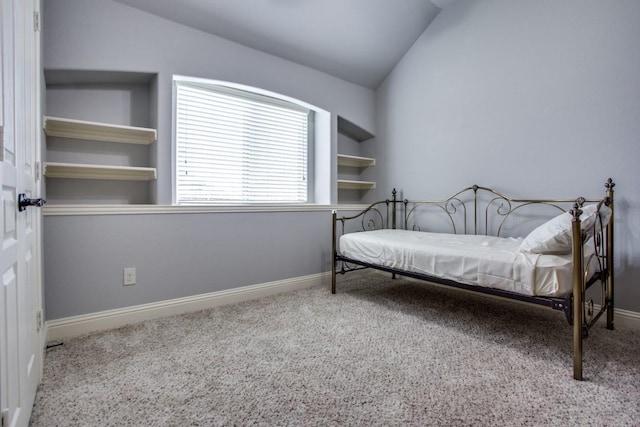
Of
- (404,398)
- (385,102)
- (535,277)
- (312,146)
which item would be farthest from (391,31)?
(404,398)

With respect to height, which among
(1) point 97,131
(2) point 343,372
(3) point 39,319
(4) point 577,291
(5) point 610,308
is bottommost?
(2) point 343,372

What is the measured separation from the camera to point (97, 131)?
2.11 metres

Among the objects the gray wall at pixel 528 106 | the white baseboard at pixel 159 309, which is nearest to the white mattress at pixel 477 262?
the gray wall at pixel 528 106

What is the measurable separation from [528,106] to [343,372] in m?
2.44

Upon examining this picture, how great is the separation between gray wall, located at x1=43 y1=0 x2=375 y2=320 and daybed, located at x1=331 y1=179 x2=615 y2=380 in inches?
30.9

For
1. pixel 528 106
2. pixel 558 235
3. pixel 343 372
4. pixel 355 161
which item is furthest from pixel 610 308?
pixel 355 161

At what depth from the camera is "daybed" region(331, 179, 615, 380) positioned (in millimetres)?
1462

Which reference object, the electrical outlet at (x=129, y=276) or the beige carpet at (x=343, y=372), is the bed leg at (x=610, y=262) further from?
the electrical outlet at (x=129, y=276)

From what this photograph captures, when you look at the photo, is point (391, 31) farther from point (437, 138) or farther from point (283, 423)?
point (283, 423)

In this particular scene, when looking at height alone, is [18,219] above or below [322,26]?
below

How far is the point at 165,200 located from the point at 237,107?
3.78 ft

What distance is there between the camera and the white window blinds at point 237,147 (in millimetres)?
2580

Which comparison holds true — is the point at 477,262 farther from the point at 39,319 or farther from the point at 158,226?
the point at 39,319

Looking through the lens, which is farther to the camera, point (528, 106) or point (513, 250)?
point (528, 106)
